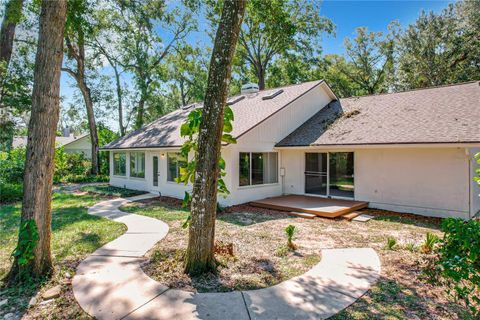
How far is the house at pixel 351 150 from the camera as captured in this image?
8.93m

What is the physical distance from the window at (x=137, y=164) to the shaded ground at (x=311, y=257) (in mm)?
6512

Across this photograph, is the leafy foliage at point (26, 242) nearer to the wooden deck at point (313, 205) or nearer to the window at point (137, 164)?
the wooden deck at point (313, 205)

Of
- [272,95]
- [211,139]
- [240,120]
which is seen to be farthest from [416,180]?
[211,139]

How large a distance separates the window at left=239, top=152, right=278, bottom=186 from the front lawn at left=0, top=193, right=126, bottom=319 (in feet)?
16.2

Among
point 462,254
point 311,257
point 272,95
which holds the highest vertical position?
point 272,95

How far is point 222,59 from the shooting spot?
A: 4535mm

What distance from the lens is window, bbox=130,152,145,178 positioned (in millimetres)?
15630

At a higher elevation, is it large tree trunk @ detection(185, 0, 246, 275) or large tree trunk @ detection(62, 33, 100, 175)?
large tree trunk @ detection(62, 33, 100, 175)

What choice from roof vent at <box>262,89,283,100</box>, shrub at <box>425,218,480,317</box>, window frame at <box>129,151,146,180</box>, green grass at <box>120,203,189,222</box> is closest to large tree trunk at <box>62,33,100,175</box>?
window frame at <box>129,151,146,180</box>

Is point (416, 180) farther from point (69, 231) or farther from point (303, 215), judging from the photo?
point (69, 231)

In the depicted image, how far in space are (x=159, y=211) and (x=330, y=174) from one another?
6.86 metres

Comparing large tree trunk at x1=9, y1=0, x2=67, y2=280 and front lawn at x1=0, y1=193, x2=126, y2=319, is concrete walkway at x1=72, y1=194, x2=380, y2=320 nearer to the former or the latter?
front lawn at x1=0, y1=193, x2=126, y2=319

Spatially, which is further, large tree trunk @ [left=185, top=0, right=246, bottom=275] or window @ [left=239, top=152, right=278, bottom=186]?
window @ [left=239, top=152, right=278, bottom=186]

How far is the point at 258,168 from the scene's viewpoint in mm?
11906
